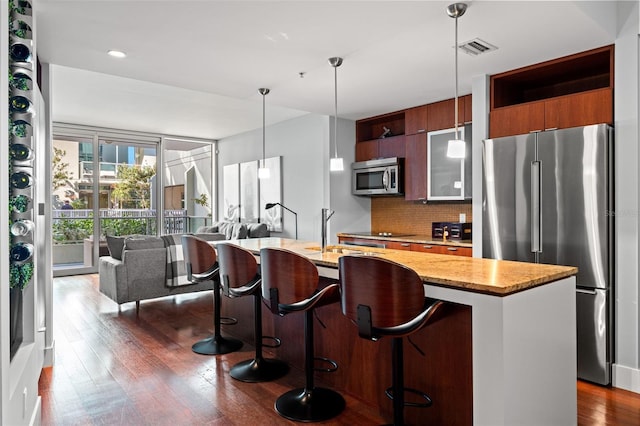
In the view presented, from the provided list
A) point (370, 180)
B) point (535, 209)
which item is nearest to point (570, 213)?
point (535, 209)

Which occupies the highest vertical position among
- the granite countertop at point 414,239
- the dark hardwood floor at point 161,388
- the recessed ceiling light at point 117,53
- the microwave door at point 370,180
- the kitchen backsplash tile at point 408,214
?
the recessed ceiling light at point 117,53

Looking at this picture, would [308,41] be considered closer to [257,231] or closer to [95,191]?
[257,231]

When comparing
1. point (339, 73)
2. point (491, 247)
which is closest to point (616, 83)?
point (491, 247)

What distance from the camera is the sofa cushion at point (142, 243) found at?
484 cm

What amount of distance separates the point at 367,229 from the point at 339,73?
9.15ft

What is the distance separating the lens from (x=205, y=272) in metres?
3.51

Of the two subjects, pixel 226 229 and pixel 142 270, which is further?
pixel 226 229

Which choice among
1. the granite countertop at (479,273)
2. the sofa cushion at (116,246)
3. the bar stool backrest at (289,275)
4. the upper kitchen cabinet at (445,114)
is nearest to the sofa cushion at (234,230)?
the sofa cushion at (116,246)

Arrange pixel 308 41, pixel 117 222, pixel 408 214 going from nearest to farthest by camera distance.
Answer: pixel 308 41 → pixel 408 214 → pixel 117 222

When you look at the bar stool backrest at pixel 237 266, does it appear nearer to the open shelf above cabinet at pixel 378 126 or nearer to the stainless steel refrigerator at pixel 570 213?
the stainless steel refrigerator at pixel 570 213

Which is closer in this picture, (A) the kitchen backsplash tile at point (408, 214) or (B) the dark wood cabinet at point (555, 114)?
(B) the dark wood cabinet at point (555, 114)

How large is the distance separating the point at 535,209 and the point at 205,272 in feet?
8.90

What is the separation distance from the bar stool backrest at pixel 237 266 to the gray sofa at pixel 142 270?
2229mm

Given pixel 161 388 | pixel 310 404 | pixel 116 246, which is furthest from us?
pixel 116 246
